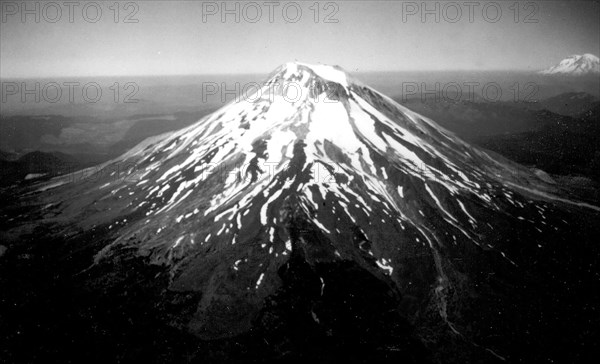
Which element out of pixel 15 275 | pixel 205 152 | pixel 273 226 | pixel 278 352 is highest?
pixel 205 152

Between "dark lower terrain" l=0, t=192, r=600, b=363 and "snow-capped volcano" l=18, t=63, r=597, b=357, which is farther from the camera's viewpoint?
"snow-capped volcano" l=18, t=63, r=597, b=357

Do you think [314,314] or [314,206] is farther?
[314,206]

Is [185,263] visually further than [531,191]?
No

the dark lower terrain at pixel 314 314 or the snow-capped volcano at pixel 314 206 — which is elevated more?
the snow-capped volcano at pixel 314 206

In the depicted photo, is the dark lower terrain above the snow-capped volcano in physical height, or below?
below

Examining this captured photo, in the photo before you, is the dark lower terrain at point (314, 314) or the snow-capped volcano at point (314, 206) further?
the snow-capped volcano at point (314, 206)

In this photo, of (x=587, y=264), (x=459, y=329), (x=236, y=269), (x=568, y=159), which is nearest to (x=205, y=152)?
(x=236, y=269)

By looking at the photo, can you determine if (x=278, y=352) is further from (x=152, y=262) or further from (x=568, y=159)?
(x=568, y=159)

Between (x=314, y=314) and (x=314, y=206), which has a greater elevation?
(x=314, y=206)
